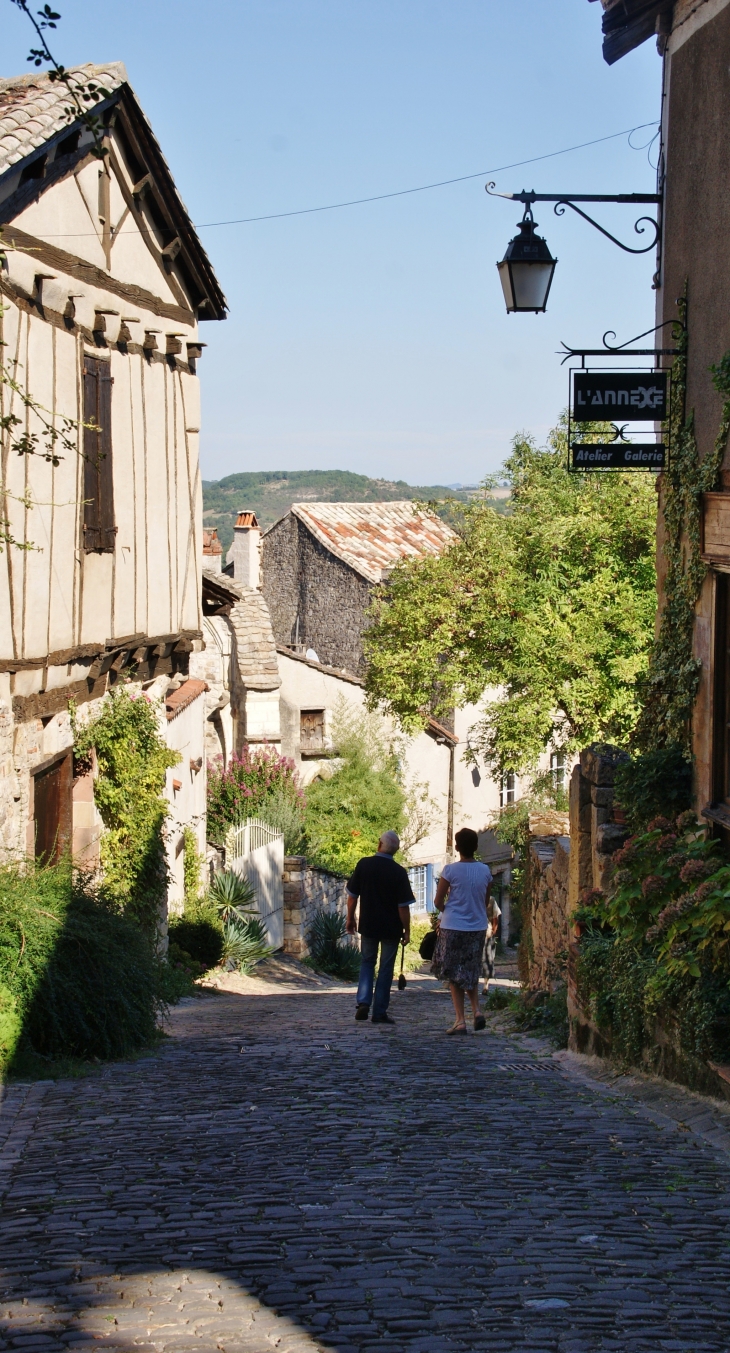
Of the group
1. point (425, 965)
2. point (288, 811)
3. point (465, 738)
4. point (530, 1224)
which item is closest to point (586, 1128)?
point (530, 1224)

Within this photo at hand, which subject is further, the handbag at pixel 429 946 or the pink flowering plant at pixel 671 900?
the handbag at pixel 429 946

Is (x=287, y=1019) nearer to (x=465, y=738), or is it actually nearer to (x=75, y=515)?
(x=75, y=515)

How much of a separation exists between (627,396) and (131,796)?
5.80 metres

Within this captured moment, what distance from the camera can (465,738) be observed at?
28312 millimetres

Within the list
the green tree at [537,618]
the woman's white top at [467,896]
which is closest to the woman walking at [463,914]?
the woman's white top at [467,896]

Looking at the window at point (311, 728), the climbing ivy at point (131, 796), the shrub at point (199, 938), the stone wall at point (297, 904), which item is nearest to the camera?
the climbing ivy at point (131, 796)

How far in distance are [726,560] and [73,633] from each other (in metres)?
5.15

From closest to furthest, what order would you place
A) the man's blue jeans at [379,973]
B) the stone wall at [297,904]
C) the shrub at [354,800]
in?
1. the man's blue jeans at [379,973]
2. the stone wall at [297,904]
3. the shrub at [354,800]

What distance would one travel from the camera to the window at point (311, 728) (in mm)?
26297

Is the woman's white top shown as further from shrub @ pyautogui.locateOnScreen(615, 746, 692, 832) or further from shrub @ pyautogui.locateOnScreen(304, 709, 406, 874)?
shrub @ pyautogui.locateOnScreen(304, 709, 406, 874)

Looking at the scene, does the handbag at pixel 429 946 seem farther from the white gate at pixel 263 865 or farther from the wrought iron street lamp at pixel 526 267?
the white gate at pixel 263 865

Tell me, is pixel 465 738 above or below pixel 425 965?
above

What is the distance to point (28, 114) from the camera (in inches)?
356

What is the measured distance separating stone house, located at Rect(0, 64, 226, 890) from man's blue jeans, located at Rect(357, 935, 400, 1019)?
2.52 m
